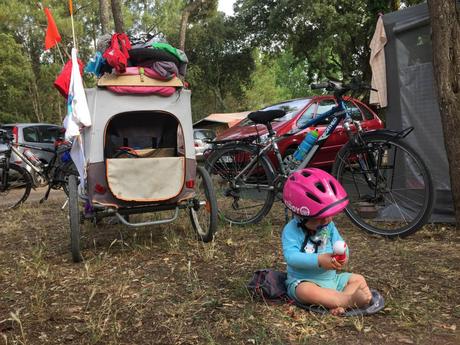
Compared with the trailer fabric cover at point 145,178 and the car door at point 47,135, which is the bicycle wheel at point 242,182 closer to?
the trailer fabric cover at point 145,178

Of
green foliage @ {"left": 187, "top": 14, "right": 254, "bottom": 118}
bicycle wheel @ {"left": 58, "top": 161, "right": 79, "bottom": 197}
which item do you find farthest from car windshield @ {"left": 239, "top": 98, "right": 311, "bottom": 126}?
green foliage @ {"left": 187, "top": 14, "right": 254, "bottom": 118}

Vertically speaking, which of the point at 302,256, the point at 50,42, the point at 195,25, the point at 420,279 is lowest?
the point at 420,279

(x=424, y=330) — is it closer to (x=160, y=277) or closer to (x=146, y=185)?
(x=160, y=277)

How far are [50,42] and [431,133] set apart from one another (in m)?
4.27

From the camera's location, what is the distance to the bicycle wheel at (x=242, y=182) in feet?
17.3

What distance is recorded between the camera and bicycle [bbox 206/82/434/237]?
15.2 ft

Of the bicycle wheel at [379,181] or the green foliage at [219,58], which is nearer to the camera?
the bicycle wheel at [379,181]

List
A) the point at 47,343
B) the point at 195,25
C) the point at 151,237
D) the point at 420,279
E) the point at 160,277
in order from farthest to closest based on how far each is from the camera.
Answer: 1. the point at 195,25
2. the point at 151,237
3. the point at 160,277
4. the point at 420,279
5. the point at 47,343

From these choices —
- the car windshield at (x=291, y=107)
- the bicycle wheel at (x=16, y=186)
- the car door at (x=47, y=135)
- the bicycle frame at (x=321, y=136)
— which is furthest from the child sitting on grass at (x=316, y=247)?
the car door at (x=47, y=135)

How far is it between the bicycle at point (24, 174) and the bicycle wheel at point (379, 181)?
15.1ft

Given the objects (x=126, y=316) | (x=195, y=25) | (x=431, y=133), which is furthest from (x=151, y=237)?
(x=195, y=25)

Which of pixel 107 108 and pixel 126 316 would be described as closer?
pixel 126 316

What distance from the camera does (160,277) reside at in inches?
145

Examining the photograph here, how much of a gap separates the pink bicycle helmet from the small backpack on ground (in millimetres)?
531
